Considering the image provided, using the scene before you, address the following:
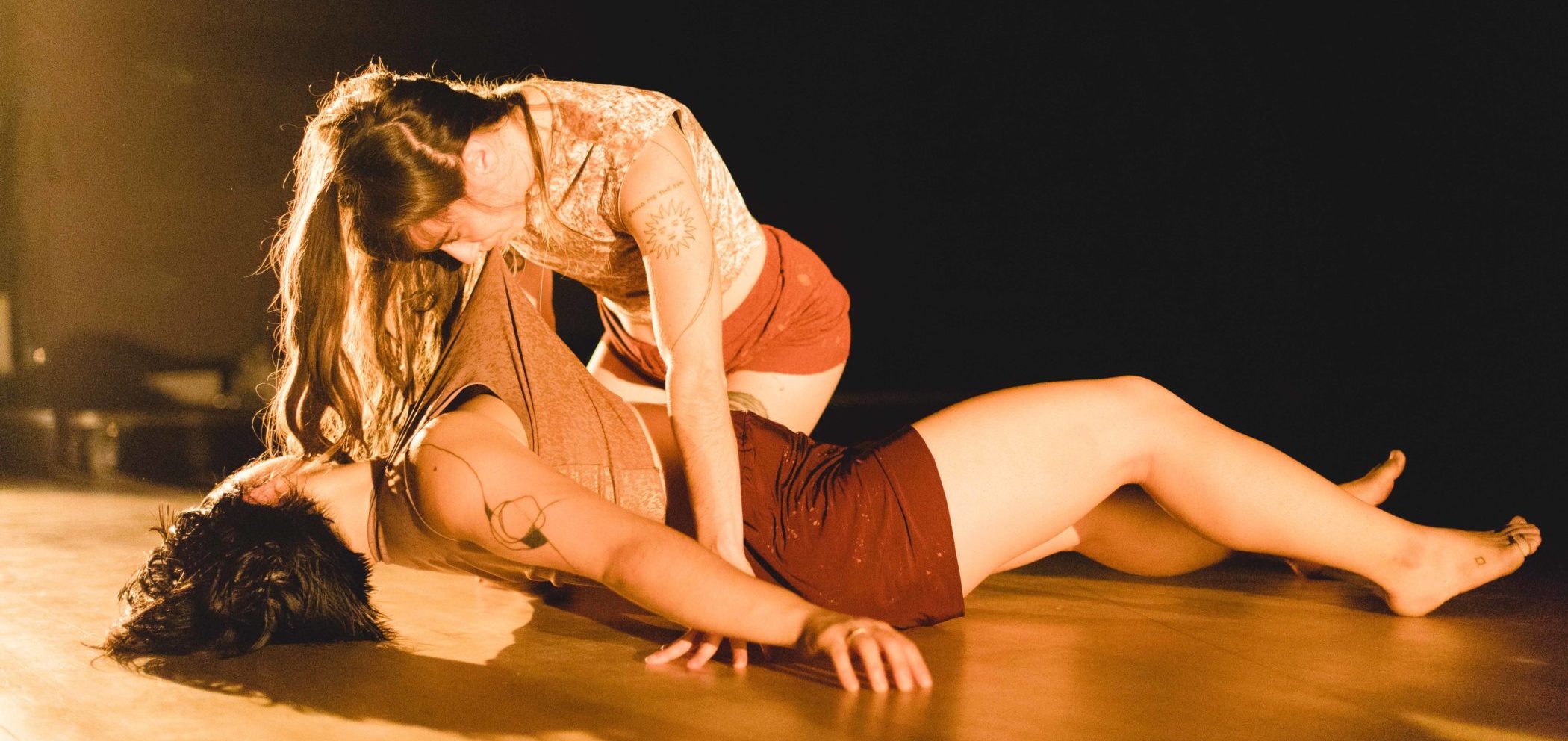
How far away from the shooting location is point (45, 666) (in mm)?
1450

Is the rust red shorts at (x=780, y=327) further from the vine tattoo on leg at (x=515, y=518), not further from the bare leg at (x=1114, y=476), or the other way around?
the vine tattoo on leg at (x=515, y=518)

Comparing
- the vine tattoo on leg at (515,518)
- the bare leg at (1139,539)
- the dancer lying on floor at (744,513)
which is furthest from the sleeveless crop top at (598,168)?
the bare leg at (1139,539)

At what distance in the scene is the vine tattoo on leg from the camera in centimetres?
130

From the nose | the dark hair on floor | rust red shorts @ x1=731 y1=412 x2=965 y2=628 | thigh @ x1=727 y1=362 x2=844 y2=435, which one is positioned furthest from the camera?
thigh @ x1=727 y1=362 x2=844 y2=435

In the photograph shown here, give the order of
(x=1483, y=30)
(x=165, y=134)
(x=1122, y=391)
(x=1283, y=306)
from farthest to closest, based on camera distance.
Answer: (x=165, y=134) → (x=1283, y=306) → (x=1483, y=30) → (x=1122, y=391)

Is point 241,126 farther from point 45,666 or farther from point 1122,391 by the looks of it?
point 1122,391

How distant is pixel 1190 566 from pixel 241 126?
4843mm

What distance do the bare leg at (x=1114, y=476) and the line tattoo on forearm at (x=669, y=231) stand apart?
412mm

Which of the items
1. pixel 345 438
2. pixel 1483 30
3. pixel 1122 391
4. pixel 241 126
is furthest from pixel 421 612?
pixel 241 126

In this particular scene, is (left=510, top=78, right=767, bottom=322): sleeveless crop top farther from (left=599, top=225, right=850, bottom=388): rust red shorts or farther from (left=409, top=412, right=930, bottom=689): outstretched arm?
(left=409, top=412, right=930, bottom=689): outstretched arm

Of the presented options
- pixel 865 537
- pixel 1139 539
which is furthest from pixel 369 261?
pixel 1139 539

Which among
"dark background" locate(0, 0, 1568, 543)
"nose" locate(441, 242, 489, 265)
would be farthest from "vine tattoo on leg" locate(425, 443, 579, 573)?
"dark background" locate(0, 0, 1568, 543)

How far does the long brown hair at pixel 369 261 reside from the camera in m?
1.54

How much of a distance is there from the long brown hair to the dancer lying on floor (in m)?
0.13
